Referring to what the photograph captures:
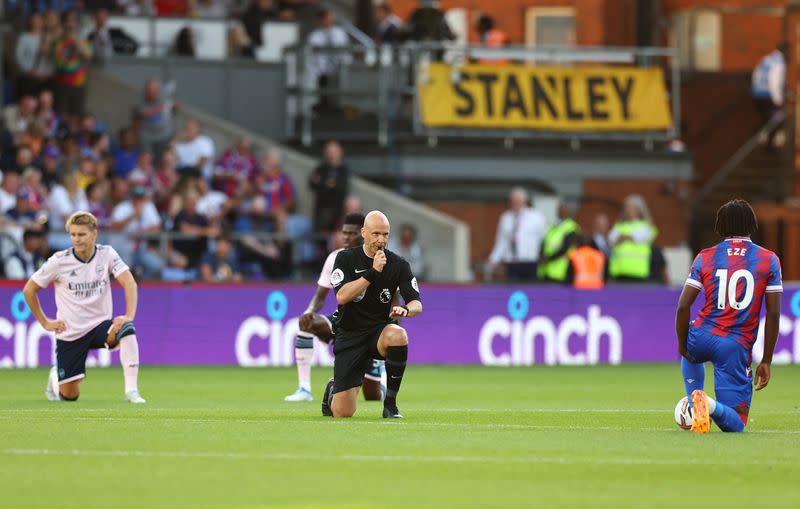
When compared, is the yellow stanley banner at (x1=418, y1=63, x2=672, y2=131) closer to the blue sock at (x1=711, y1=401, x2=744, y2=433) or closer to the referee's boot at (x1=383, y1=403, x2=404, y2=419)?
the referee's boot at (x1=383, y1=403, x2=404, y2=419)

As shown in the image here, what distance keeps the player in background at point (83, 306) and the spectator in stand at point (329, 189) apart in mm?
12015

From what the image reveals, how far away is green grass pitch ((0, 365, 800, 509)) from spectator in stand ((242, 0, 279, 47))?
1681 cm

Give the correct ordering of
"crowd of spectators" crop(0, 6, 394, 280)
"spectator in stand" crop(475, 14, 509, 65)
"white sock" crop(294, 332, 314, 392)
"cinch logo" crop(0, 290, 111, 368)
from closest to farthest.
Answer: "white sock" crop(294, 332, 314, 392) → "cinch logo" crop(0, 290, 111, 368) → "crowd of spectators" crop(0, 6, 394, 280) → "spectator in stand" crop(475, 14, 509, 65)

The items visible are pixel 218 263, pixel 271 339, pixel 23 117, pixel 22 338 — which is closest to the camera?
pixel 22 338

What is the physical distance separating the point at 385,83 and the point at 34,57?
21.4 feet

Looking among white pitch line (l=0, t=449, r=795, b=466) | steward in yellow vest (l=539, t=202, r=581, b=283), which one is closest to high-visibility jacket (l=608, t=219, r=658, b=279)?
steward in yellow vest (l=539, t=202, r=581, b=283)

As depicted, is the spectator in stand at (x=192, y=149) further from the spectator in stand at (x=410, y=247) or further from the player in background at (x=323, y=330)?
the player in background at (x=323, y=330)

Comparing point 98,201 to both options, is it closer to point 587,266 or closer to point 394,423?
point 587,266

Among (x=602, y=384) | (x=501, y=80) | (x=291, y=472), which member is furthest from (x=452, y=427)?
(x=501, y=80)

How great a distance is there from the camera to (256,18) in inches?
1352

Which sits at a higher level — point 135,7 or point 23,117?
point 135,7

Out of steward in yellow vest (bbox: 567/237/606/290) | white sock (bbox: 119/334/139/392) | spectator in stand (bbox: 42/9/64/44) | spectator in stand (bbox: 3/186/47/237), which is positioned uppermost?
spectator in stand (bbox: 42/9/64/44)

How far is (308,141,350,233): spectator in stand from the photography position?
29219mm

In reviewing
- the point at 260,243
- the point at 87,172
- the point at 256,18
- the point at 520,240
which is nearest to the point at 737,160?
the point at 520,240
